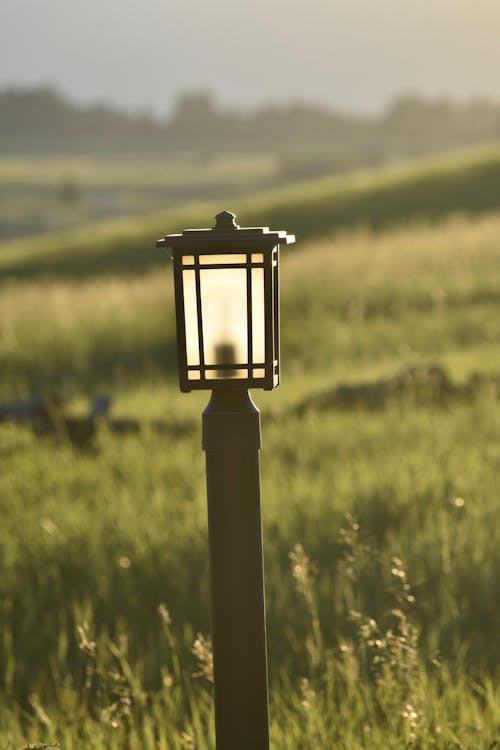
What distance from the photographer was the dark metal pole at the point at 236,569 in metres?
2.77

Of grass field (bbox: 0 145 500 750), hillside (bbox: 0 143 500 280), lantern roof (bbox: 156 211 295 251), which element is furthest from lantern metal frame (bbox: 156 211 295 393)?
hillside (bbox: 0 143 500 280)

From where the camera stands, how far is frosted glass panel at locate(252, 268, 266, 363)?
2738mm

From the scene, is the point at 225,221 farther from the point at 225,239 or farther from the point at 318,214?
the point at 318,214

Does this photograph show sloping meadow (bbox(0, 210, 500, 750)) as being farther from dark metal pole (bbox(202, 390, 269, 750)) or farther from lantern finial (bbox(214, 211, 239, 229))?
lantern finial (bbox(214, 211, 239, 229))

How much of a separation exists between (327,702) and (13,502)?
133 inches

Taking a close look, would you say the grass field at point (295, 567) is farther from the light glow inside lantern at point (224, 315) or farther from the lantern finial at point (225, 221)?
the lantern finial at point (225, 221)

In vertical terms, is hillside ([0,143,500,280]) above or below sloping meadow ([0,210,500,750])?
above

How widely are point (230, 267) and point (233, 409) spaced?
39cm

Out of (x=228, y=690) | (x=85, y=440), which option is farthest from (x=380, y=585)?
(x=85, y=440)

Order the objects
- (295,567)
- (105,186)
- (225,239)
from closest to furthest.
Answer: (225,239)
(295,567)
(105,186)

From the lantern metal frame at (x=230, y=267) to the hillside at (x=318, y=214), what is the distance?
91.2 feet

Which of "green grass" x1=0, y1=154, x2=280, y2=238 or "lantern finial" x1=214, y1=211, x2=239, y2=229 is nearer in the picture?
"lantern finial" x1=214, y1=211, x2=239, y2=229

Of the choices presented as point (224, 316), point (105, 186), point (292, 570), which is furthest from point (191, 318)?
point (105, 186)

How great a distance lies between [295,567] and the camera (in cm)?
362
